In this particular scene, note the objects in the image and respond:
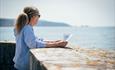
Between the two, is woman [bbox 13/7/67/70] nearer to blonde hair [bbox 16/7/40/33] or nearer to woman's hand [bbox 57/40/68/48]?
blonde hair [bbox 16/7/40/33]

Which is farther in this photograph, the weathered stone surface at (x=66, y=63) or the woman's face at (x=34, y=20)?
the woman's face at (x=34, y=20)

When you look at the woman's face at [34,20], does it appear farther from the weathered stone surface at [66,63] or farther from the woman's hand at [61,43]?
the weathered stone surface at [66,63]

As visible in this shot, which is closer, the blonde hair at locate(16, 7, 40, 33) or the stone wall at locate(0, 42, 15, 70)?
the blonde hair at locate(16, 7, 40, 33)

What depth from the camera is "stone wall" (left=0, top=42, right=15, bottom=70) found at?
7.20 metres

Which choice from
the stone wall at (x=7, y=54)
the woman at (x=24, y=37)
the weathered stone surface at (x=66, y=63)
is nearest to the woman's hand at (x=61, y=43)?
the woman at (x=24, y=37)

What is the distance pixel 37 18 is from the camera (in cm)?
522

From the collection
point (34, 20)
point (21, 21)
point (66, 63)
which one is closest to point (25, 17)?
point (21, 21)

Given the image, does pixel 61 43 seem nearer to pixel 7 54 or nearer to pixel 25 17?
pixel 25 17

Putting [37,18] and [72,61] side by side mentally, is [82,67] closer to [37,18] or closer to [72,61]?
[72,61]

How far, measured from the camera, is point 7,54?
7.21 meters

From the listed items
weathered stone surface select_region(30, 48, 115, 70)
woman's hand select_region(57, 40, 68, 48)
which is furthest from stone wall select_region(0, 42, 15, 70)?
weathered stone surface select_region(30, 48, 115, 70)

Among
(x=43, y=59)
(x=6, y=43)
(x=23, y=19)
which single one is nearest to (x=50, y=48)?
(x=23, y=19)

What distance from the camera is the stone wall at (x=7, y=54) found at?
23.6 feet

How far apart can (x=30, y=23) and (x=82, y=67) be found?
69.4 inches
